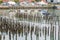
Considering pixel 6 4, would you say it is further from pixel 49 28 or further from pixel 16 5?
pixel 49 28

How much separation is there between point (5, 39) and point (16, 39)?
0.13 meters

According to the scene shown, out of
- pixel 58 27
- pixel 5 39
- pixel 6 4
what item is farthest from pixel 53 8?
pixel 5 39

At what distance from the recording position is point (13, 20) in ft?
5.67

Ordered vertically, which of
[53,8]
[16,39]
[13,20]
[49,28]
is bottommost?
[16,39]

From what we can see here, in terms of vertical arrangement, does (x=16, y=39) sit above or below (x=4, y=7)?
below

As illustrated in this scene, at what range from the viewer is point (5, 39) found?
173 cm

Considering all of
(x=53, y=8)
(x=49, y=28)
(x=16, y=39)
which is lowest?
(x=16, y=39)

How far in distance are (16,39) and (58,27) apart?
523mm

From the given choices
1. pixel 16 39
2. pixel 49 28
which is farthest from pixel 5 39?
pixel 49 28

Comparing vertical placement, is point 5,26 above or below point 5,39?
above

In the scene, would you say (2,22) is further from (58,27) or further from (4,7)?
(58,27)

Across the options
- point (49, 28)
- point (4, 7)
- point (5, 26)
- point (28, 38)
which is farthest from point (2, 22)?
point (49, 28)

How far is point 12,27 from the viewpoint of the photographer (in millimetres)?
1737

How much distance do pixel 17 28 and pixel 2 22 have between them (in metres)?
0.19
